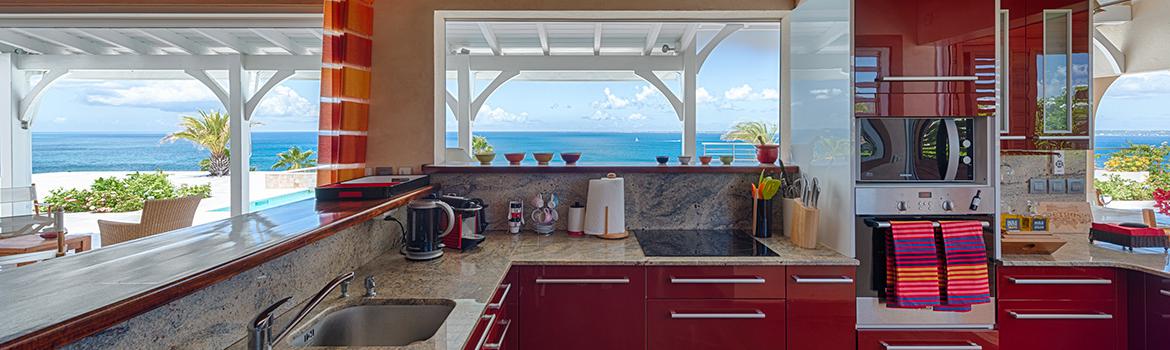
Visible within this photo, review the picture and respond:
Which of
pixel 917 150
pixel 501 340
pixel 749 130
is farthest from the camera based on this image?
pixel 749 130

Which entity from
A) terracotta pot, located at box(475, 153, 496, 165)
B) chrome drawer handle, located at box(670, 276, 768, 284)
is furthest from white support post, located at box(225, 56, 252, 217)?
chrome drawer handle, located at box(670, 276, 768, 284)

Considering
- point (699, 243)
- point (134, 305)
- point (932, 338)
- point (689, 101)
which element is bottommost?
point (932, 338)

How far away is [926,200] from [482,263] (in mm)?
1667

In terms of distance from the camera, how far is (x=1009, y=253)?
2.14 m

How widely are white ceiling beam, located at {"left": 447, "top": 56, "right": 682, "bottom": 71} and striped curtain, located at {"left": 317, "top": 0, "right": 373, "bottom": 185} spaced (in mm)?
3381

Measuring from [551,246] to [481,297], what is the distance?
2.50 ft

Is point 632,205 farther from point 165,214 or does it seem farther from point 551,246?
point 165,214

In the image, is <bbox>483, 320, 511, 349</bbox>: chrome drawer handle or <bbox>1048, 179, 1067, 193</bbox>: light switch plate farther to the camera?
<bbox>1048, 179, 1067, 193</bbox>: light switch plate

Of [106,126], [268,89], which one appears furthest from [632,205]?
[106,126]

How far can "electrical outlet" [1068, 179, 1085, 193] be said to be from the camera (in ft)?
8.70

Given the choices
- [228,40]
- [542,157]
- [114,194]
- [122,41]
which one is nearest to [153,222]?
[228,40]

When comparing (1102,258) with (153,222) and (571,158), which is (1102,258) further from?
(153,222)

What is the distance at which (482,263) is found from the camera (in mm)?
1923

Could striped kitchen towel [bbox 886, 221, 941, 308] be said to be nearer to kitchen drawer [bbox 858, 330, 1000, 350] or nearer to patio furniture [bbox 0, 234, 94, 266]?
kitchen drawer [bbox 858, 330, 1000, 350]
